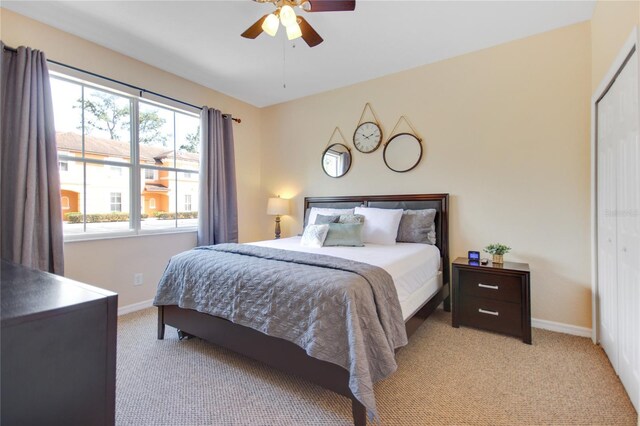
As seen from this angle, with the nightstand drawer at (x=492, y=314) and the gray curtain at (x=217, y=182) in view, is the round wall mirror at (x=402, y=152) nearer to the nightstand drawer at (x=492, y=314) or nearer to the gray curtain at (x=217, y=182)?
the nightstand drawer at (x=492, y=314)

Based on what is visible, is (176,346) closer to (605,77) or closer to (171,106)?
(171,106)

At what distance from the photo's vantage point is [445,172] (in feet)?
10.5

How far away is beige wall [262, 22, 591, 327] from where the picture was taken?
2.57m

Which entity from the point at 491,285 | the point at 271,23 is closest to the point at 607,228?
the point at 491,285

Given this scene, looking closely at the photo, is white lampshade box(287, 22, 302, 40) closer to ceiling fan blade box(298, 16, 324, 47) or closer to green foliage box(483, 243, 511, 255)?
ceiling fan blade box(298, 16, 324, 47)

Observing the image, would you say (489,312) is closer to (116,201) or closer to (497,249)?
(497,249)

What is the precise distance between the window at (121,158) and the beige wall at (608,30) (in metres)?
4.02

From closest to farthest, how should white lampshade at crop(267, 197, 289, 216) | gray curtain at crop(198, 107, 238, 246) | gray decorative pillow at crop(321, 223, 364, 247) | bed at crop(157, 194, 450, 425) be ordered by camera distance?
bed at crop(157, 194, 450, 425)
gray decorative pillow at crop(321, 223, 364, 247)
gray curtain at crop(198, 107, 238, 246)
white lampshade at crop(267, 197, 289, 216)

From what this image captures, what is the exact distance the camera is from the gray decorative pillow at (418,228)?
3057 millimetres

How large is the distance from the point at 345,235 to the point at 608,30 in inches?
96.2

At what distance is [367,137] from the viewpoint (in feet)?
12.2

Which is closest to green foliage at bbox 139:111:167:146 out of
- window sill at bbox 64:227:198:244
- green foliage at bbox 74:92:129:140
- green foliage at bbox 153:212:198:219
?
green foliage at bbox 74:92:129:140

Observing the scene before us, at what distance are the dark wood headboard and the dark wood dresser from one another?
289 centimetres

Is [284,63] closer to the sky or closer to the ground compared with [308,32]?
closer to the sky
